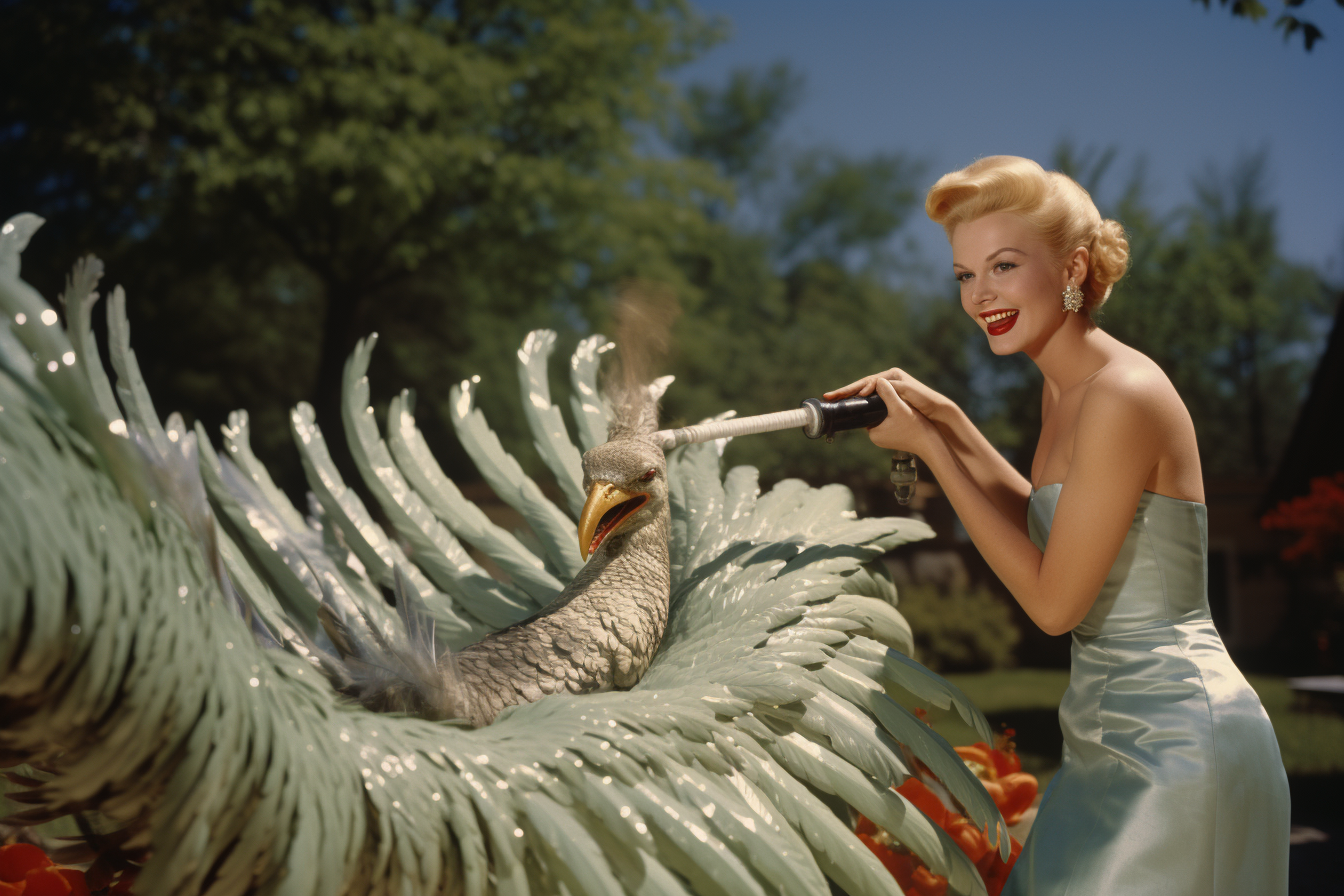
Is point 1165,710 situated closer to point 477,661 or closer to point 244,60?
point 477,661

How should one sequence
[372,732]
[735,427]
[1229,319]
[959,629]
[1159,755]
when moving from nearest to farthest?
[372,732]
[1159,755]
[735,427]
[959,629]
[1229,319]

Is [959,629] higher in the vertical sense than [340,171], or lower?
lower

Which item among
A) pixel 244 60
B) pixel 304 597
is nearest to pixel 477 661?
pixel 304 597

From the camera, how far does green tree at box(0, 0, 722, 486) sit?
757 centimetres

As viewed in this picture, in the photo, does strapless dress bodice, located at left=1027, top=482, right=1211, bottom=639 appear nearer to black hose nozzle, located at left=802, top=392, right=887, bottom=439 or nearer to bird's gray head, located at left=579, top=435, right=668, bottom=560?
black hose nozzle, located at left=802, top=392, right=887, bottom=439

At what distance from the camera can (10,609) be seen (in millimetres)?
546

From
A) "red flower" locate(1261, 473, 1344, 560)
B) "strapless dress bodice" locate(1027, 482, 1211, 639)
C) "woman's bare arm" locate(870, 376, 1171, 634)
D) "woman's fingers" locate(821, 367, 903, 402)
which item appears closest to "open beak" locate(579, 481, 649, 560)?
"woman's fingers" locate(821, 367, 903, 402)

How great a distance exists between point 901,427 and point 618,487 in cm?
40

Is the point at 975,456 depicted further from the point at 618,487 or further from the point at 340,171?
the point at 340,171

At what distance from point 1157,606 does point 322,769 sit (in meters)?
0.93

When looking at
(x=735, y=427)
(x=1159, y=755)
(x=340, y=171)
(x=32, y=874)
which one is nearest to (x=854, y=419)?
(x=735, y=427)

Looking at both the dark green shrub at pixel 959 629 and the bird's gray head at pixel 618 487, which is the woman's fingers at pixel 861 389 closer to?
the bird's gray head at pixel 618 487

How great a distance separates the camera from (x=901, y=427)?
3.94 ft

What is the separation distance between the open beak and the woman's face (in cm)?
50
